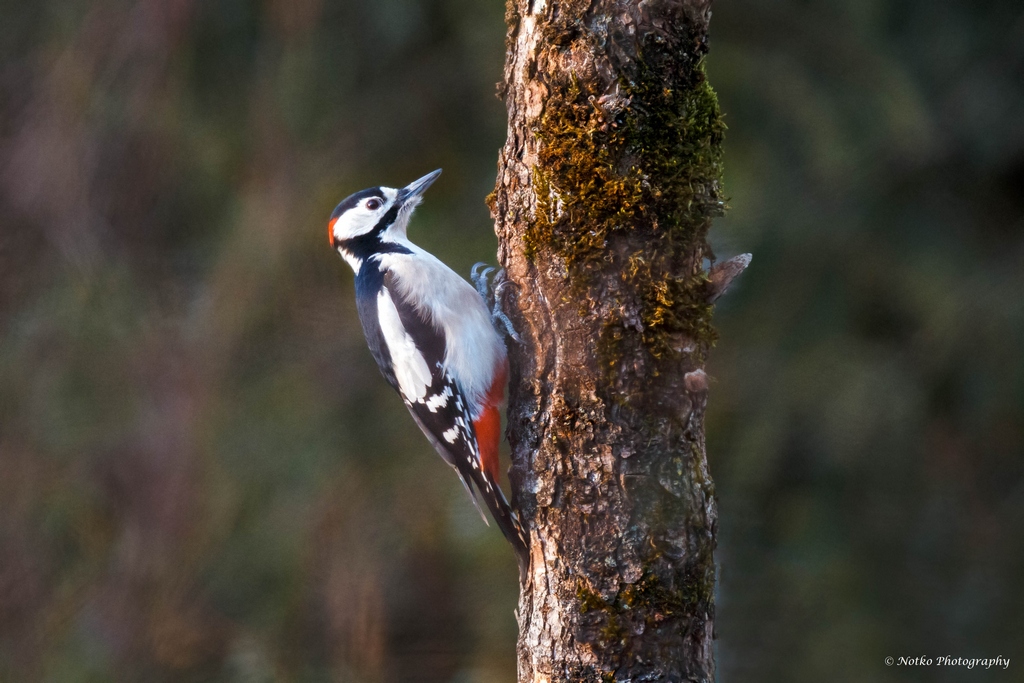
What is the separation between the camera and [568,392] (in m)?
2.09

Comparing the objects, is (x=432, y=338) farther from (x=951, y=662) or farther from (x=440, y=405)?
(x=951, y=662)

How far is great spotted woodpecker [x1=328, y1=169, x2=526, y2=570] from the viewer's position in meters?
2.74

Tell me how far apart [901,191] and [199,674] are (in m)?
3.88

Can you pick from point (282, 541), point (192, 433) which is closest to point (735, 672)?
point (282, 541)

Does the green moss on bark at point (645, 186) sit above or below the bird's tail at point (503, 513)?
above

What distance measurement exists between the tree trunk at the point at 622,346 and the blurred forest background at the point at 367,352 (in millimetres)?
1501

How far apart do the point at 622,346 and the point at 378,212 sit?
1449 mm

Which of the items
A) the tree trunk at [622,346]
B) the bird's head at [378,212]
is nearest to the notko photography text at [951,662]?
the tree trunk at [622,346]

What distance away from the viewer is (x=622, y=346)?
2.05 meters

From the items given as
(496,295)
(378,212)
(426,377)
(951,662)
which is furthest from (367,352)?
(951,662)

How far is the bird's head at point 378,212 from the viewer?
3184mm

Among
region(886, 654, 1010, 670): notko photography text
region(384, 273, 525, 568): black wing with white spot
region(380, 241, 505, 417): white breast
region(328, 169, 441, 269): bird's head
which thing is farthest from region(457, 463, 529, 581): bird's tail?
region(886, 654, 1010, 670): notko photography text

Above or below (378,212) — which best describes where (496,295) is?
below

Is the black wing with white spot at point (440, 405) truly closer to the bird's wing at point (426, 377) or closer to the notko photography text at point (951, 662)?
the bird's wing at point (426, 377)
